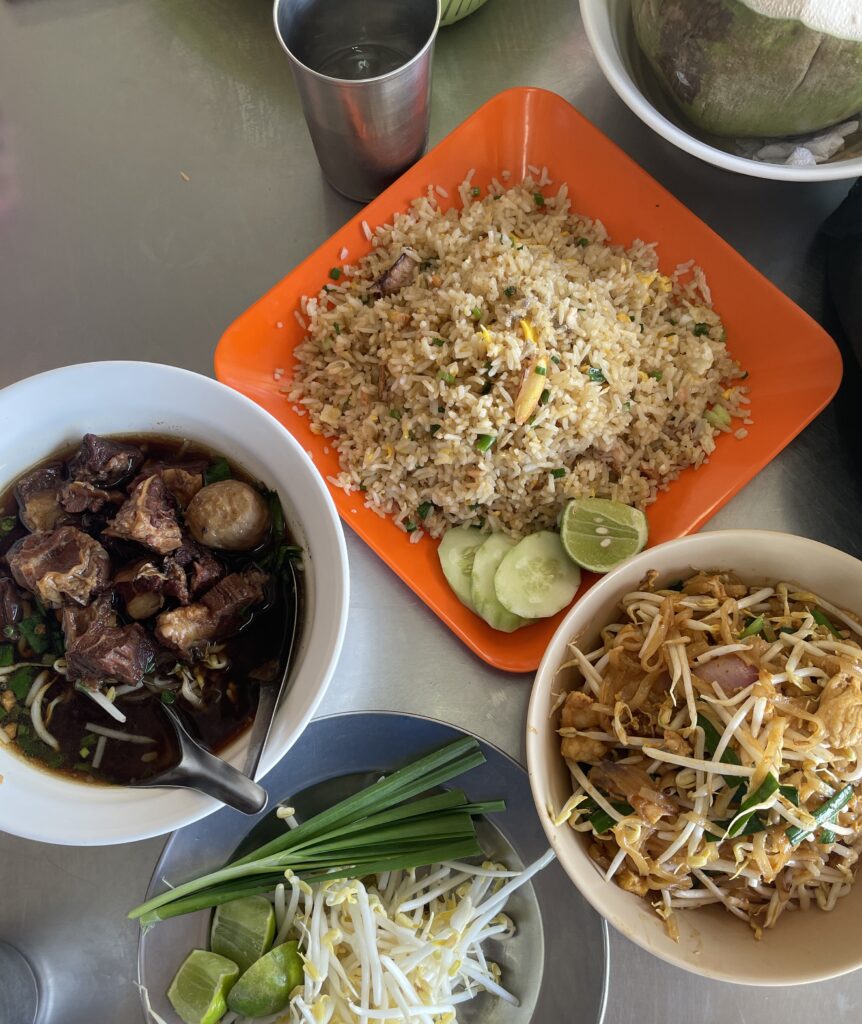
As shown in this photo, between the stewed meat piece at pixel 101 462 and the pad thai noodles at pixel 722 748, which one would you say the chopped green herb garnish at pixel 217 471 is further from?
the pad thai noodles at pixel 722 748

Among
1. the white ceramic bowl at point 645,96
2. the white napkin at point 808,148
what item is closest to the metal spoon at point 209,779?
the white ceramic bowl at point 645,96

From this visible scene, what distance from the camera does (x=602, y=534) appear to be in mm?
1273

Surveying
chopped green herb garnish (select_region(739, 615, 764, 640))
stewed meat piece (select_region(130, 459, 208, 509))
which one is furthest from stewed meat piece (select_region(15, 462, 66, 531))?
chopped green herb garnish (select_region(739, 615, 764, 640))

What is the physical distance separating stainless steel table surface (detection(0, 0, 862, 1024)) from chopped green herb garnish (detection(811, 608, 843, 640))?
0.37 meters

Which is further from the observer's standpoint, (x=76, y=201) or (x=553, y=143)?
(x=76, y=201)

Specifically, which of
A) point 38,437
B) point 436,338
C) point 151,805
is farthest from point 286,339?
point 151,805

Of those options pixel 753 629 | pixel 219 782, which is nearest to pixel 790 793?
pixel 753 629

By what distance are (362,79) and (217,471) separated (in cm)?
73

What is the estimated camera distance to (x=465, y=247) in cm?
136

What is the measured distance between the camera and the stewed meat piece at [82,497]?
1083 mm

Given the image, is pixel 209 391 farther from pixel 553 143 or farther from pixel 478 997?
pixel 478 997

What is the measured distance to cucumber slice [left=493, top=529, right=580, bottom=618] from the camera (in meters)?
1.25

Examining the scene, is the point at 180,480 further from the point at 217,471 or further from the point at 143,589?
the point at 143,589

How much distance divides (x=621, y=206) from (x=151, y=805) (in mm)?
1241
